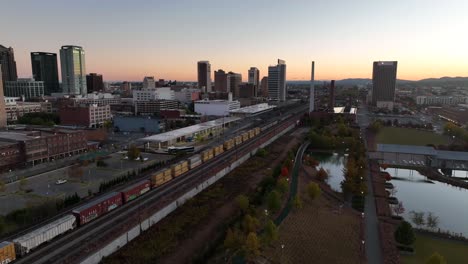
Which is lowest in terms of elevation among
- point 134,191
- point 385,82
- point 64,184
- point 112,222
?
point 64,184

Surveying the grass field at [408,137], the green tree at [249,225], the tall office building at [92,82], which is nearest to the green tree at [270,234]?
the green tree at [249,225]

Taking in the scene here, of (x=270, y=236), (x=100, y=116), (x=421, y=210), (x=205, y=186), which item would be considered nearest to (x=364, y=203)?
(x=421, y=210)

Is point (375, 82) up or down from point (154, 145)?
up

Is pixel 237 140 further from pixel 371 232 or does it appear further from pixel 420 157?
pixel 371 232

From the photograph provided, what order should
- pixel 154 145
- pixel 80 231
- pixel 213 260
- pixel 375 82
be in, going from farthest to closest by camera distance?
pixel 375 82, pixel 154 145, pixel 80 231, pixel 213 260

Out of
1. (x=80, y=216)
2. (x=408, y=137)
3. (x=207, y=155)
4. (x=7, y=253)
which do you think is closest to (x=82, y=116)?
(x=207, y=155)

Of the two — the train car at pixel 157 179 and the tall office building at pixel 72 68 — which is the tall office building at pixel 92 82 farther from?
the train car at pixel 157 179

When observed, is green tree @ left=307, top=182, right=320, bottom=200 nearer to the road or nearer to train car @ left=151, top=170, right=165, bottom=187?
the road

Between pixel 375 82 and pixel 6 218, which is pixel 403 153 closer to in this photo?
pixel 6 218
